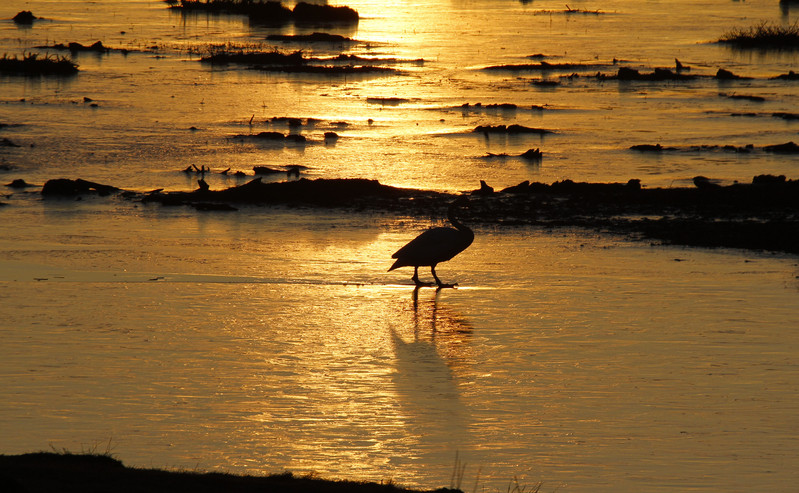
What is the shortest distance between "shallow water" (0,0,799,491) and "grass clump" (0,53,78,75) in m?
10.6

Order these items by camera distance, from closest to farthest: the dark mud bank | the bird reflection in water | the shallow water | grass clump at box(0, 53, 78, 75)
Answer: the shallow water, the bird reflection in water, the dark mud bank, grass clump at box(0, 53, 78, 75)

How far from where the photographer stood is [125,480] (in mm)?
6660

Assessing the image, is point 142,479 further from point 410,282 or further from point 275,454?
point 410,282

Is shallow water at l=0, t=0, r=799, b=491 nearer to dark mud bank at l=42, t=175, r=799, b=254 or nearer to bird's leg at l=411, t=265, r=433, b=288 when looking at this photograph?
bird's leg at l=411, t=265, r=433, b=288

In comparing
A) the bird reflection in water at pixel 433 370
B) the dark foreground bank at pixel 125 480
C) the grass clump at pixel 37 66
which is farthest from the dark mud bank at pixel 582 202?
the grass clump at pixel 37 66

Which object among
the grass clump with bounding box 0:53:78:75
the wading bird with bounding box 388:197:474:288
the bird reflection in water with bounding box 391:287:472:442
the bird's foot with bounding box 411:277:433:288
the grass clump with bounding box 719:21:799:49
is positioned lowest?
the bird's foot with bounding box 411:277:433:288

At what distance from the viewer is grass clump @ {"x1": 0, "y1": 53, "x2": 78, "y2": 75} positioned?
37.9 meters

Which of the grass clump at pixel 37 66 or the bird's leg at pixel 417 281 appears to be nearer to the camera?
the bird's leg at pixel 417 281

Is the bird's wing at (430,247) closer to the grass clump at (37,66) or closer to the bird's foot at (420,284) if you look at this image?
the bird's foot at (420,284)

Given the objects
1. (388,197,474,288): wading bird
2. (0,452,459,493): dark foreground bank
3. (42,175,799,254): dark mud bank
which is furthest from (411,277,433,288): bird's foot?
(0,452,459,493): dark foreground bank

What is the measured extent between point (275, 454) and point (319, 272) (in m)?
6.24

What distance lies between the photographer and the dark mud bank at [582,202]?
17.2 metres

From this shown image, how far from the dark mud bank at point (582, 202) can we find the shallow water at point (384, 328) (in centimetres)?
67

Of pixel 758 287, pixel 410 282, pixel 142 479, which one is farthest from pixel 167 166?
pixel 142 479
